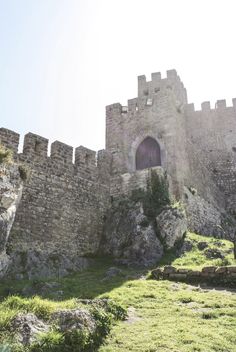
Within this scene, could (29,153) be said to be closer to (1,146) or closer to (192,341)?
(1,146)

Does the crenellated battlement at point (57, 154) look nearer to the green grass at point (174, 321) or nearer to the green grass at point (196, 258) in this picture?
the green grass at point (196, 258)

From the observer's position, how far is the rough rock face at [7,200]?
41.6ft

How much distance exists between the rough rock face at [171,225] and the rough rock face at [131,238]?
0.35 metres

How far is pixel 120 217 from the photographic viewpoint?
18766 millimetres

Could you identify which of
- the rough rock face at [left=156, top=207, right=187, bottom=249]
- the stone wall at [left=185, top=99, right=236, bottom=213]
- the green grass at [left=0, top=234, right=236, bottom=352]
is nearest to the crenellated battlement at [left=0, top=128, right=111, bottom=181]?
the rough rock face at [left=156, top=207, right=187, bottom=249]

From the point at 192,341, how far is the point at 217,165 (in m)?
24.0

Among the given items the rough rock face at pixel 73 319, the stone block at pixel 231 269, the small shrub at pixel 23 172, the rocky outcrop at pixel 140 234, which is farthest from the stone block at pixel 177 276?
the small shrub at pixel 23 172

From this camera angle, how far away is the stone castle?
1655 cm

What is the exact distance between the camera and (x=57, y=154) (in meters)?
18.3

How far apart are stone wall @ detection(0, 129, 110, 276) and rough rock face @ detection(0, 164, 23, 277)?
5.39 ft

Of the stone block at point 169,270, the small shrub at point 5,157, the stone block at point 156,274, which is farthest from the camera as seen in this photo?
the small shrub at point 5,157

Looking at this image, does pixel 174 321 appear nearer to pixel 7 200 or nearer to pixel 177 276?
pixel 177 276

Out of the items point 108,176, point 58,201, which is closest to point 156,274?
point 58,201

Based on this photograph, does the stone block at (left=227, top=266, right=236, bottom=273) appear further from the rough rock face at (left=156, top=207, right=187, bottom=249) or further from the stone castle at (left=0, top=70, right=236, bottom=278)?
the stone castle at (left=0, top=70, right=236, bottom=278)
